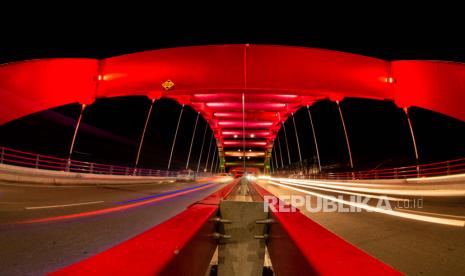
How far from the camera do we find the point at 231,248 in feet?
10.8

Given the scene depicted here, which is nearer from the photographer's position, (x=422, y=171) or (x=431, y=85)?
(x=431, y=85)

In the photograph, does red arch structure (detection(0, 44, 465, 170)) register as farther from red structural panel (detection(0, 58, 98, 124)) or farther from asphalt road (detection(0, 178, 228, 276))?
asphalt road (detection(0, 178, 228, 276))

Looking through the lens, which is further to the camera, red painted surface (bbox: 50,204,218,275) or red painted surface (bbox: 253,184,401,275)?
red painted surface (bbox: 253,184,401,275)

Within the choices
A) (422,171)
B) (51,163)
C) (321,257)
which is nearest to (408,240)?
(321,257)

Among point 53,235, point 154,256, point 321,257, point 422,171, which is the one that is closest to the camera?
point 154,256

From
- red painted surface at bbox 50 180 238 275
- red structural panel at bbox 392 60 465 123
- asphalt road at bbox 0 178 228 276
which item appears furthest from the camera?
red structural panel at bbox 392 60 465 123

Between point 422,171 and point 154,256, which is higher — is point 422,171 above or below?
above

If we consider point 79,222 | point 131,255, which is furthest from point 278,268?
point 79,222

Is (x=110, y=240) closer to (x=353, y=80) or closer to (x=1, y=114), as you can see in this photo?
(x=1, y=114)

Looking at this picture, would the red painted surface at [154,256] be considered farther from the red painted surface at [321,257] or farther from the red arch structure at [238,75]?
the red arch structure at [238,75]

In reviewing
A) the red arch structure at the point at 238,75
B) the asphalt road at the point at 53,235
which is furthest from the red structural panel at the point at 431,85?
the asphalt road at the point at 53,235

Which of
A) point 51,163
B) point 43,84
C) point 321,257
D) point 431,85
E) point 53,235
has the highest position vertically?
point 431,85

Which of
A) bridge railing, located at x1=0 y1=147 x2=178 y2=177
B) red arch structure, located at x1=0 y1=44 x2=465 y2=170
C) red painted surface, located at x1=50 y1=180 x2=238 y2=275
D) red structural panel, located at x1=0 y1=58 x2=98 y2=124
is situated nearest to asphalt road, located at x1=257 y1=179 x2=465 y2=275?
red painted surface, located at x1=50 y1=180 x2=238 y2=275

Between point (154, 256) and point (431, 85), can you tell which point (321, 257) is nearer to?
point (154, 256)
